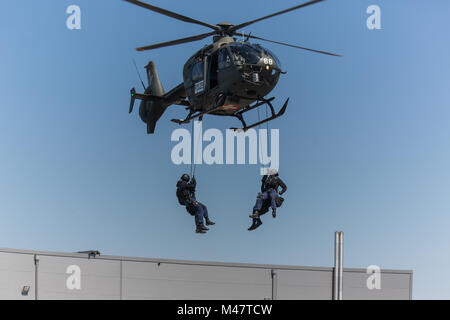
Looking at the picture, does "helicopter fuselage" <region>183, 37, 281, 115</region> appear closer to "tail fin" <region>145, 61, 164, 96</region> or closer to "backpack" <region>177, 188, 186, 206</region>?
"backpack" <region>177, 188, 186, 206</region>

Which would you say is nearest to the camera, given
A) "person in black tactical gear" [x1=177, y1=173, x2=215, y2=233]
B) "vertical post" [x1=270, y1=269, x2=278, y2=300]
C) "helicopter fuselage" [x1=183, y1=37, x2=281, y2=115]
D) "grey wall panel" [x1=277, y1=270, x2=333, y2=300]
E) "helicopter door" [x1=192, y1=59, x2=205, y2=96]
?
"helicopter fuselage" [x1=183, y1=37, x2=281, y2=115]

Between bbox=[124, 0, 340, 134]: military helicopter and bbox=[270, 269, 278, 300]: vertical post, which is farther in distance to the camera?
bbox=[270, 269, 278, 300]: vertical post

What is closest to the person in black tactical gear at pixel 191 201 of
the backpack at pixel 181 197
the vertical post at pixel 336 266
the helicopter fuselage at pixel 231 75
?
the backpack at pixel 181 197

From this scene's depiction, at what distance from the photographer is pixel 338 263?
28.6m

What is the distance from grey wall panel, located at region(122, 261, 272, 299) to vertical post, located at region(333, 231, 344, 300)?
2519mm

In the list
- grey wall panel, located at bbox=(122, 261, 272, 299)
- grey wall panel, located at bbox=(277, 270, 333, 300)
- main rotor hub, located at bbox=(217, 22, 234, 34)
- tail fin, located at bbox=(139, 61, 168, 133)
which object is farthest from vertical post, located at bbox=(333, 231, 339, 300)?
tail fin, located at bbox=(139, 61, 168, 133)

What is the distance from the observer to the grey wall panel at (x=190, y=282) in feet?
93.7

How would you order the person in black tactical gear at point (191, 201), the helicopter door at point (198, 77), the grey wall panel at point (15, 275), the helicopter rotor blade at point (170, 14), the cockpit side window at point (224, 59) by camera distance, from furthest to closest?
the person in black tactical gear at point (191, 201) → the helicopter door at point (198, 77) → the helicopter rotor blade at point (170, 14) → the grey wall panel at point (15, 275) → the cockpit side window at point (224, 59)

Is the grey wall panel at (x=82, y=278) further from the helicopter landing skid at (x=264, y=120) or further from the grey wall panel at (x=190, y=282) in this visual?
the helicopter landing skid at (x=264, y=120)

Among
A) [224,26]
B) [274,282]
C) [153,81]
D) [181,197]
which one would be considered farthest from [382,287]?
[153,81]

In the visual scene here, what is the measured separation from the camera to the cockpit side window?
25672 millimetres

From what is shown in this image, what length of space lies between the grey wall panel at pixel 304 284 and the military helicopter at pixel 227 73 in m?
6.49
